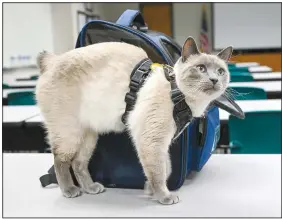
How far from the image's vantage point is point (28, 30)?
4.75 m

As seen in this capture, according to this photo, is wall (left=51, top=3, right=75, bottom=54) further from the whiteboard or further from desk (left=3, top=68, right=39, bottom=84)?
the whiteboard

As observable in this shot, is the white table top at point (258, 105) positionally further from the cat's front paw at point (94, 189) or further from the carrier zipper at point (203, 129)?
the cat's front paw at point (94, 189)

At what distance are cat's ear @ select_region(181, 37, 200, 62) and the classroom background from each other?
5.9 inches

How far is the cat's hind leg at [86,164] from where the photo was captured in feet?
3.26

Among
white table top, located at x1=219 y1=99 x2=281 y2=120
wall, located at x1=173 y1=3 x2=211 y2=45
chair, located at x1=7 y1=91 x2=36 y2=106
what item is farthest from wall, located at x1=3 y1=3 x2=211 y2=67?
white table top, located at x1=219 y1=99 x2=281 y2=120

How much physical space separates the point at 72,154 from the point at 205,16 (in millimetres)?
7077

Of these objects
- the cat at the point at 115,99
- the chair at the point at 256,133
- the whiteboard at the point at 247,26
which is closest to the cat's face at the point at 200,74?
the cat at the point at 115,99

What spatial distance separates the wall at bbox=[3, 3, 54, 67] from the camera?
4.25 m

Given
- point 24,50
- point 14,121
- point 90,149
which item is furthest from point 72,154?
point 24,50

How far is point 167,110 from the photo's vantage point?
34.4 inches

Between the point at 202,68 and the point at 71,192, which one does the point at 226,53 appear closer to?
the point at 202,68

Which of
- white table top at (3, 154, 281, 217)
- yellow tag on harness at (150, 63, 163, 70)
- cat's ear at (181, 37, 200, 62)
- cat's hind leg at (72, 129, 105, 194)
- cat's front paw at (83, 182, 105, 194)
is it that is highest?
cat's ear at (181, 37, 200, 62)

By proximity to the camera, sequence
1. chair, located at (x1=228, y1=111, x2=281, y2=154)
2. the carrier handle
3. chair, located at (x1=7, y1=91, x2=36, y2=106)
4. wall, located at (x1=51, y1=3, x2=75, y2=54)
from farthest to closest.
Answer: wall, located at (x1=51, y1=3, x2=75, y2=54) → chair, located at (x1=7, y1=91, x2=36, y2=106) → chair, located at (x1=228, y1=111, x2=281, y2=154) → the carrier handle

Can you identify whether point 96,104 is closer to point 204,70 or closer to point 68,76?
point 68,76
